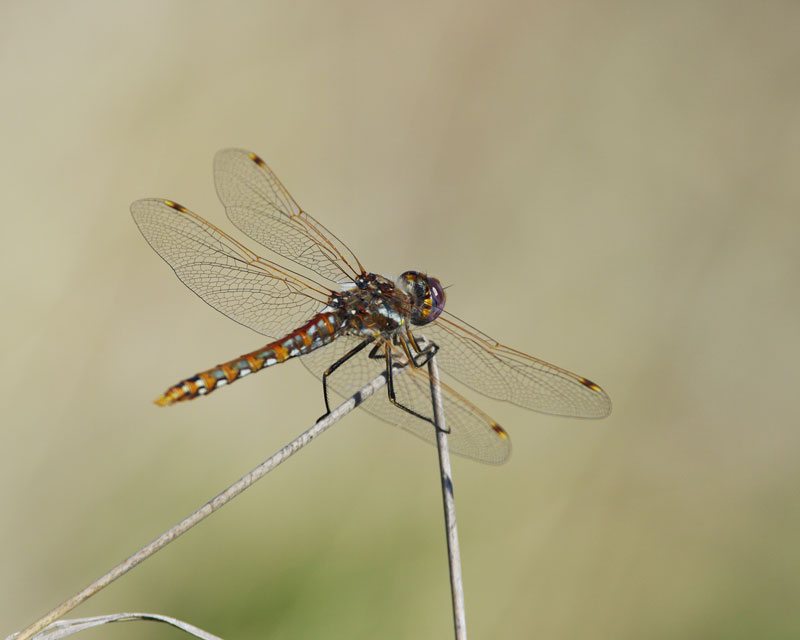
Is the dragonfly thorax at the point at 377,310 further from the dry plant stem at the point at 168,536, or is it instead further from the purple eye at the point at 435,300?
the dry plant stem at the point at 168,536

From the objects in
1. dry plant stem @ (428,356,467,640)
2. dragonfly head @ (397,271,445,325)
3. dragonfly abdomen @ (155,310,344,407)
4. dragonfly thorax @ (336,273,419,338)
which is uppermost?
dragonfly head @ (397,271,445,325)

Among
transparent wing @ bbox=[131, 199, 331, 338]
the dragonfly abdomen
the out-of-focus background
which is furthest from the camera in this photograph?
the out-of-focus background

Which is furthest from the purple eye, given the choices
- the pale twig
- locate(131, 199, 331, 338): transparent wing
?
the pale twig

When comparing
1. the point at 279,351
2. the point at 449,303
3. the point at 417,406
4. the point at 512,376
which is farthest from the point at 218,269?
the point at 449,303

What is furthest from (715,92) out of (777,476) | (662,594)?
(662,594)

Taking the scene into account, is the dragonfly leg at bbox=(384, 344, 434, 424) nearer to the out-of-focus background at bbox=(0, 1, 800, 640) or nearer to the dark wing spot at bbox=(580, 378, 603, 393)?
the dark wing spot at bbox=(580, 378, 603, 393)

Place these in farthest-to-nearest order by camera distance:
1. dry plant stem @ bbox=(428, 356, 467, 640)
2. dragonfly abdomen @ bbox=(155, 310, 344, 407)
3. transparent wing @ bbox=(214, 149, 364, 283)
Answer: transparent wing @ bbox=(214, 149, 364, 283) → dragonfly abdomen @ bbox=(155, 310, 344, 407) → dry plant stem @ bbox=(428, 356, 467, 640)

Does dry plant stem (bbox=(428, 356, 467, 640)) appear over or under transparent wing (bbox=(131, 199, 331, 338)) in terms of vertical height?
under
